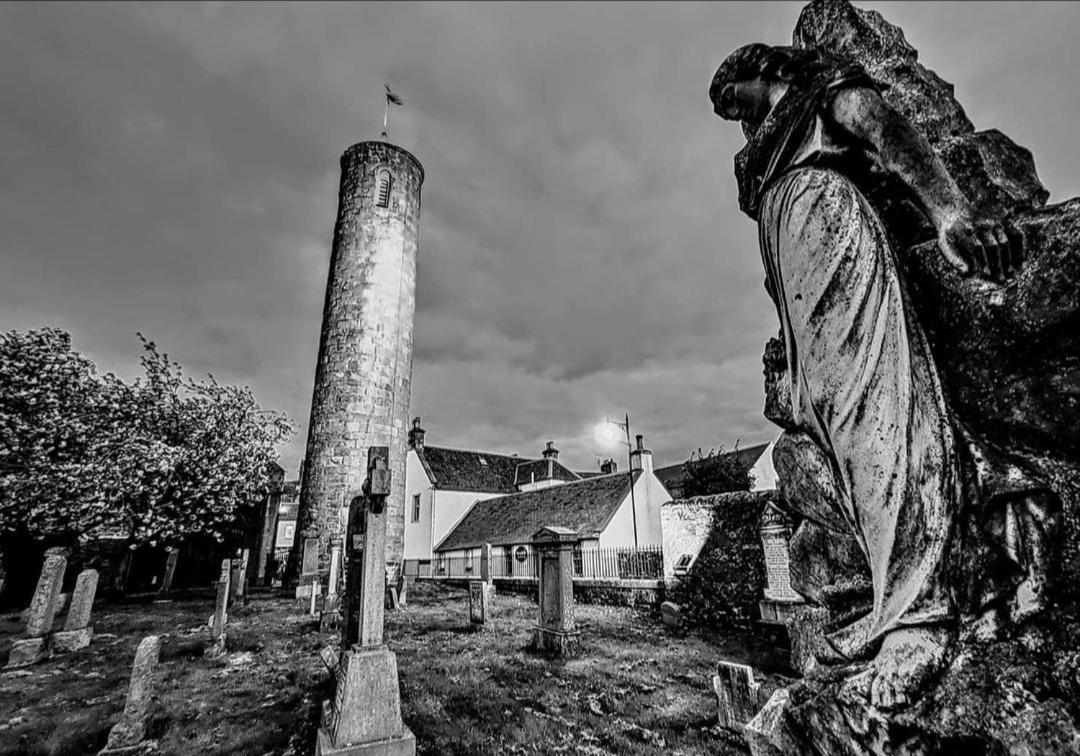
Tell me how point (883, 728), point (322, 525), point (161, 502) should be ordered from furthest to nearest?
point (322, 525) < point (161, 502) < point (883, 728)

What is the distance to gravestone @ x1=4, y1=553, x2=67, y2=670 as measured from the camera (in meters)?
8.44

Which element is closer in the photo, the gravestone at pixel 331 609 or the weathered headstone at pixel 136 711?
the weathered headstone at pixel 136 711

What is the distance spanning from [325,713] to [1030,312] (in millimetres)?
6243

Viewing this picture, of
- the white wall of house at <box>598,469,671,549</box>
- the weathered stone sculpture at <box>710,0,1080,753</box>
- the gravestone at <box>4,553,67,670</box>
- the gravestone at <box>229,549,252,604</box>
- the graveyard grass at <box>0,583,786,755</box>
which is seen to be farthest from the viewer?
the white wall of house at <box>598,469,671,549</box>

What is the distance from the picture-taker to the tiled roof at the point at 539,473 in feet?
121

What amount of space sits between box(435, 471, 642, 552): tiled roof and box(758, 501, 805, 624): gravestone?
41.6 ft

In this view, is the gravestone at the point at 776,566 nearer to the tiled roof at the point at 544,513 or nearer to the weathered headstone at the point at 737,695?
the weathered headstone at the point at 737,695

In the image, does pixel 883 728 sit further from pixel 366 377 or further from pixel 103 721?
pixel 366 377

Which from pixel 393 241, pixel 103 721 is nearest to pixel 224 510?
pixel 393 241

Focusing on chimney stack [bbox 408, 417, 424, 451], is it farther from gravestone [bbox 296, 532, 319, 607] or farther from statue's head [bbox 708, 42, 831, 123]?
statue's head [bbox 708, 42, 831, 123]

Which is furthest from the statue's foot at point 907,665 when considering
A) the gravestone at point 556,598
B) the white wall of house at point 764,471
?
the white wall of house at point 764,471

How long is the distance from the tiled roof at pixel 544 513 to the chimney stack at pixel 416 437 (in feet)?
20.9

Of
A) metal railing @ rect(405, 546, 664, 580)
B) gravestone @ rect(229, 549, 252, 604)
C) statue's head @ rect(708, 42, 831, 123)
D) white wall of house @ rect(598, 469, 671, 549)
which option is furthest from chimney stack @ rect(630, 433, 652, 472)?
statue's head @ rect(708, 42, 831, 123)

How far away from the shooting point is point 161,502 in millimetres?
15766
